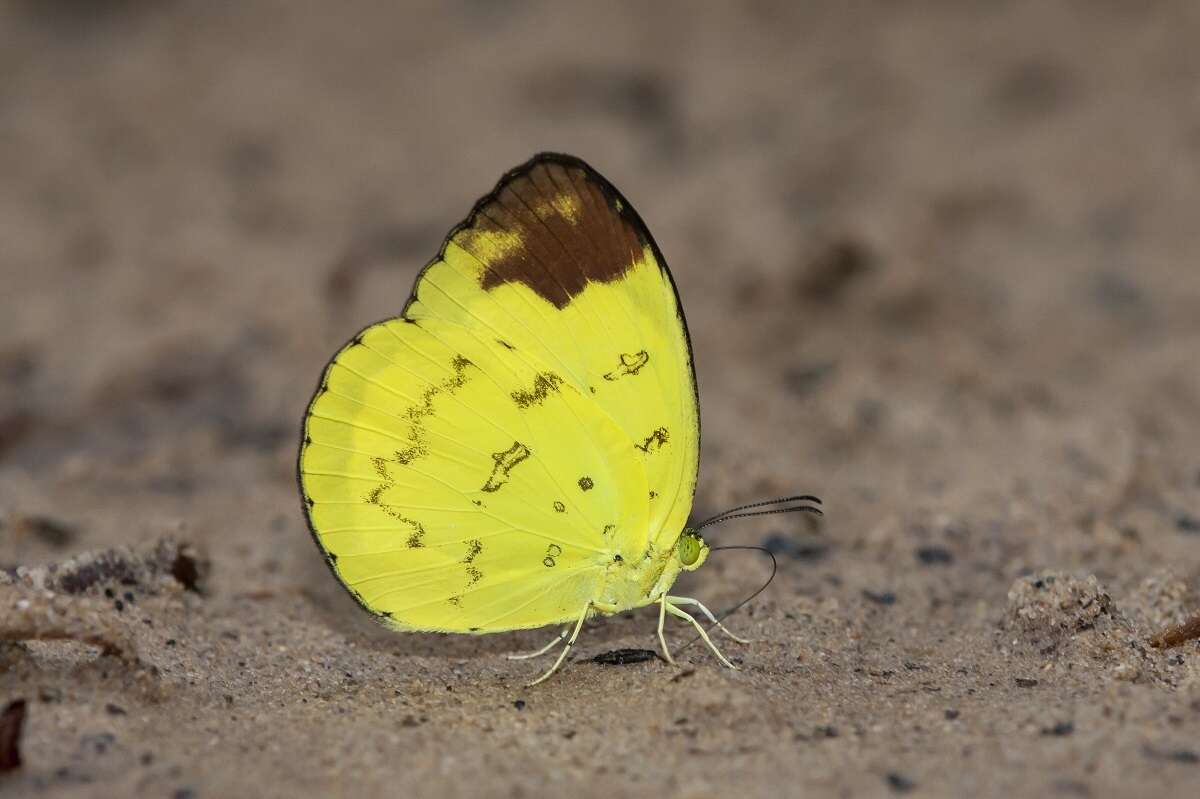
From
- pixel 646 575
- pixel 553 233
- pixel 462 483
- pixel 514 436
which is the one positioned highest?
pixel 553 233

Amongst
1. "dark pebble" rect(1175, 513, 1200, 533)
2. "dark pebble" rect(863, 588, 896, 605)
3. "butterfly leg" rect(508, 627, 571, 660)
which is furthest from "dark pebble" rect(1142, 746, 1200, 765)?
"dark pebble" rect(1175, 513, 1200, 533)

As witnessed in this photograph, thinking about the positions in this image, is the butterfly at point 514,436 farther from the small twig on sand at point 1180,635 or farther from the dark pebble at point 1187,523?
the dark pebble at point 1187,523

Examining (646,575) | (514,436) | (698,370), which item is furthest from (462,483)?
(698,370)

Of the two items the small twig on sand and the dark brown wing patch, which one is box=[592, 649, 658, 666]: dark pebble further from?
the small twig on sand

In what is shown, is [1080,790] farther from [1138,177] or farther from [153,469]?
[1138,177]

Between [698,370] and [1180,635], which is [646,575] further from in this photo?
[698,370]
